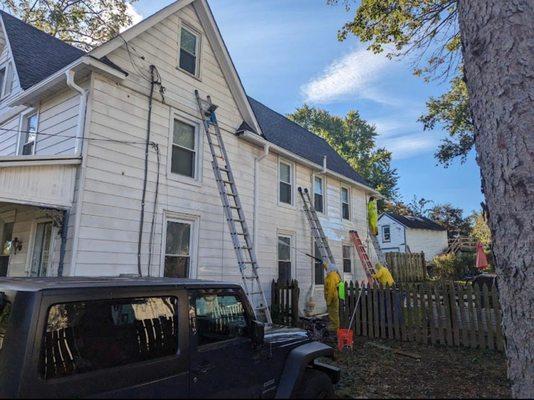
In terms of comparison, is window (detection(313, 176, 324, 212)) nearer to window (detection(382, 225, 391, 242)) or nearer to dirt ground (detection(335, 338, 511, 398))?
dirt ground (detection(335, 338, 511, 398))

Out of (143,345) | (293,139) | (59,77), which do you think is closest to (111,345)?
(143,345)

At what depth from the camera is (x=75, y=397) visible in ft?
7.20

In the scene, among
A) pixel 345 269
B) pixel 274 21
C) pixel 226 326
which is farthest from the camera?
pixel 345 269

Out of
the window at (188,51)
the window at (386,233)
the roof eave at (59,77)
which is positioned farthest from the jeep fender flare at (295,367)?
the window at (386,233)

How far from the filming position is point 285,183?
13.5 metres

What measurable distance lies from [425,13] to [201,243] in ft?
25.2

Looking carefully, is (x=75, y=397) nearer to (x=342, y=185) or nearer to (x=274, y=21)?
(x=274, y=21)

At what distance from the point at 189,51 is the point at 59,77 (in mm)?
3785

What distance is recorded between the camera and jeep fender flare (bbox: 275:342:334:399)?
3213 millimetres

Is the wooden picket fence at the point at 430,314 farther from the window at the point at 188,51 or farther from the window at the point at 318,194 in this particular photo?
the window at the point at 188,51

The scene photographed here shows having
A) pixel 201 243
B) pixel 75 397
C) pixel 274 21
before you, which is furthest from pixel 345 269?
pixel 75 397

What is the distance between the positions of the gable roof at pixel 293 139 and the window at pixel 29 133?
6.69m

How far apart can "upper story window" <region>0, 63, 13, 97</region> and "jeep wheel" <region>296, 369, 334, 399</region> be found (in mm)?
10723

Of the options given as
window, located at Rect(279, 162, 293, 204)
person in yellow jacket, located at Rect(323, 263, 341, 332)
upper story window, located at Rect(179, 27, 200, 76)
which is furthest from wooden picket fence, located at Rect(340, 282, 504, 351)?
upper story window, located at Rect(179, 27, 200, 76)
